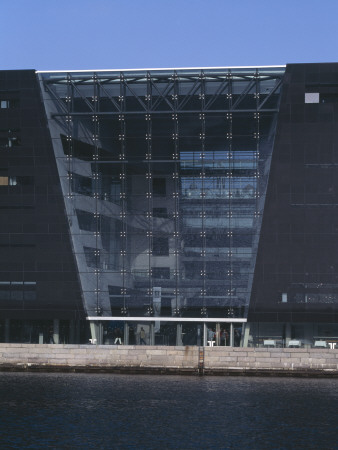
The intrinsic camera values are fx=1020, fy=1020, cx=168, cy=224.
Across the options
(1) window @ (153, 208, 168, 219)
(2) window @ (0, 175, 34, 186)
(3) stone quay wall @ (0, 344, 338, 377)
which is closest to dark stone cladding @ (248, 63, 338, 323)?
(3) stone quay wall @ (0, 344, 338, 377)

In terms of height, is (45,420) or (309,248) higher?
(309,248)

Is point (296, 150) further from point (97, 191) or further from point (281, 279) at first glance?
point (97, 191)

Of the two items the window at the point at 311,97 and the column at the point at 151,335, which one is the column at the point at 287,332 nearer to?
the column at the point at 151,335

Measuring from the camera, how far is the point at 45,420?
151 feet

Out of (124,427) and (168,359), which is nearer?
(124,427)

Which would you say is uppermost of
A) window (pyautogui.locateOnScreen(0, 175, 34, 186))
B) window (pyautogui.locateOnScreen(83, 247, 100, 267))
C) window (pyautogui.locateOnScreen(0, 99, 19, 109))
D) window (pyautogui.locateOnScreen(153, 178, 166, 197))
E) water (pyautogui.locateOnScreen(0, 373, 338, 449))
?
window (pyautogui.locateOnScreen(0, 99, 19, 109))

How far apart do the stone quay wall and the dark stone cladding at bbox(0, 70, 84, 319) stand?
6.39m

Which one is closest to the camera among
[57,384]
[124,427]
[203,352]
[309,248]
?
[124,427]

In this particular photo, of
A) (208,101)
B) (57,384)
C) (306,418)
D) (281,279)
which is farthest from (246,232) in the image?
(306,418)

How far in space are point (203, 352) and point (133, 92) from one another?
2004cm

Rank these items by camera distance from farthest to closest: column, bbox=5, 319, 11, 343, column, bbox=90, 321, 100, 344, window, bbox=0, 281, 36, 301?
1. column, bbox=5, 319, 11, 343
2. window, bbox=0, 281, 36, 301
3. column, bbox=90, 321, 100, 344

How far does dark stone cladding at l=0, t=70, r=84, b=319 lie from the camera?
7444cm

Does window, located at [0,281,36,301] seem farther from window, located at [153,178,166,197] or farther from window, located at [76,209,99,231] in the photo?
window, located at [153,178,166,197]

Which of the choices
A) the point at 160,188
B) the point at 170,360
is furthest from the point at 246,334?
the point at 160,188
